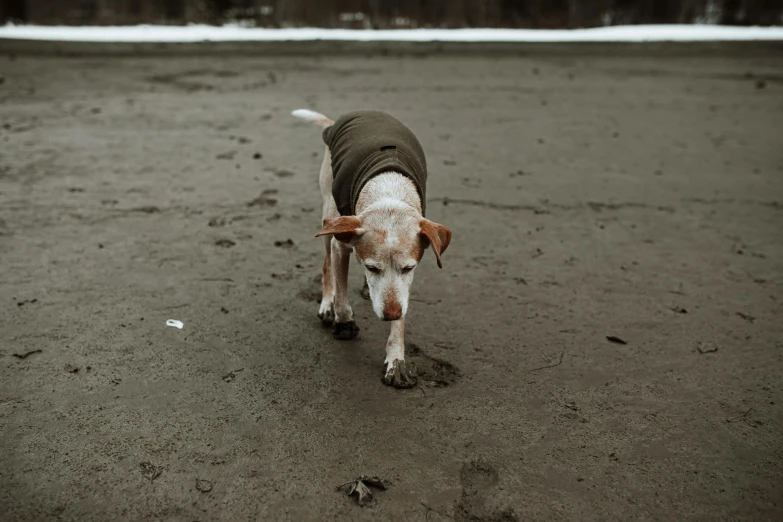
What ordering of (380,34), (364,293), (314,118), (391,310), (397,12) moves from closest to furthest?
1. (391,310)
2. (364,293)
3. (314,118)
4. (380,34)
5. (397,12)

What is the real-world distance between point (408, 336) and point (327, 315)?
1.56ft

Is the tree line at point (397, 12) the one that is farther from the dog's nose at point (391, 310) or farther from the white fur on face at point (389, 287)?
the dog's nose at point (391, 310)

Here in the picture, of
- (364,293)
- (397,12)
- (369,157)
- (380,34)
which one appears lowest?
(364,293)

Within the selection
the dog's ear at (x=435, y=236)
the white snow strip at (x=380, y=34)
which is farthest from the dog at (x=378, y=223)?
the white snow strip at (x=380, y=34)

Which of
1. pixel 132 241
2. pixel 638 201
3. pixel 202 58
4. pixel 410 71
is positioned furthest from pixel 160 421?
pixel 202 58

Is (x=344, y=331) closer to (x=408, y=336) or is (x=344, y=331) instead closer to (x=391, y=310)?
(x=408, y=336)

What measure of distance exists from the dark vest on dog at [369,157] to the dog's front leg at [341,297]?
203 millimetres

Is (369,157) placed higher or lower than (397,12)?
lower

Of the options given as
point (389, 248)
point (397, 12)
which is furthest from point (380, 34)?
point (389, 248)

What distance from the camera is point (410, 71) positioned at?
11562 mm

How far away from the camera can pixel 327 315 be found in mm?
3566

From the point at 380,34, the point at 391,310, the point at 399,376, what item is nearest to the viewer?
the point at 391,310

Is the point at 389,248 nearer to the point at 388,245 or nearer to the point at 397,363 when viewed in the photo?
the point at 388,245

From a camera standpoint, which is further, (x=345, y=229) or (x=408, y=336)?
(x=408, y=336)
